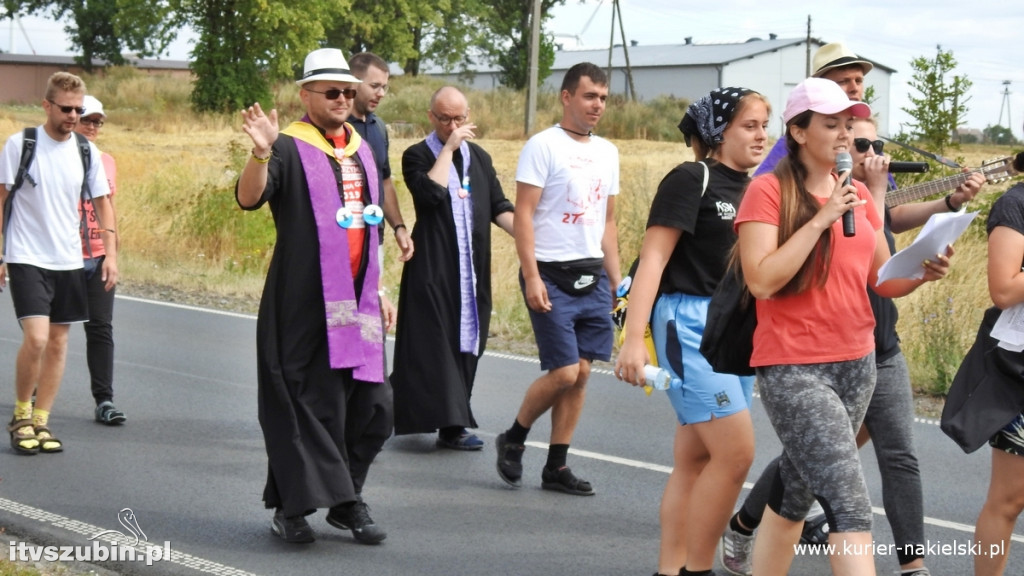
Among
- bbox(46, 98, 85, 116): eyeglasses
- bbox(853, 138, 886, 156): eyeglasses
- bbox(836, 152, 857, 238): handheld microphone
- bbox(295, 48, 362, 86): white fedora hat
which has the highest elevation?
bbox(295, 48, 362, 86): white fedora hat

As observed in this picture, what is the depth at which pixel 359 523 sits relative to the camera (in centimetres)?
605

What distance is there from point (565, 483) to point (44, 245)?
3176 mm

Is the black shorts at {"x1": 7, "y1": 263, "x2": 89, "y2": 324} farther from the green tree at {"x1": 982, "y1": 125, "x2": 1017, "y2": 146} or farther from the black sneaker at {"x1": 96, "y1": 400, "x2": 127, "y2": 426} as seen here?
the green tree at {"x1": 982, "y1": 125, "x2": 1017, "y2": 146}

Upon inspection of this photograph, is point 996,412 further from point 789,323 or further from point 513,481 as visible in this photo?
point 513,481

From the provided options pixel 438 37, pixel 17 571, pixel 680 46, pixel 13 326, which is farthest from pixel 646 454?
pixel 680 46

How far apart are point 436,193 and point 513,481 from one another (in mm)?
1666

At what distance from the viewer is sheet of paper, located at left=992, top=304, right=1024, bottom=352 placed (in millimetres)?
4860

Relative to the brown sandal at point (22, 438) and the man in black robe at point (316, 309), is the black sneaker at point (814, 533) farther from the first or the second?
the brown sandal at point (22, 438)

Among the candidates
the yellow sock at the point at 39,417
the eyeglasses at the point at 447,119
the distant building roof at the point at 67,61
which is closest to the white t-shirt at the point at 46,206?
the yellow sock at the point at 39,417

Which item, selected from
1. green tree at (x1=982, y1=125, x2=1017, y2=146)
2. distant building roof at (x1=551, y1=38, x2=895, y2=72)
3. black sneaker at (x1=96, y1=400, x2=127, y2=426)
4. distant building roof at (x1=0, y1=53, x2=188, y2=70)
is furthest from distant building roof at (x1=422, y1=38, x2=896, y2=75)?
black sneaker at (x1=96, y1=400, x2=127, y2=426)

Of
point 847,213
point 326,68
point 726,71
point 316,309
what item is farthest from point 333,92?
point 726,71

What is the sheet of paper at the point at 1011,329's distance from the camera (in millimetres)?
4860

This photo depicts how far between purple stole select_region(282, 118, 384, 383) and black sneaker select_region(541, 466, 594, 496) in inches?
54.2

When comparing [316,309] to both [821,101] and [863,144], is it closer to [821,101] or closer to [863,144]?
[863,144]
